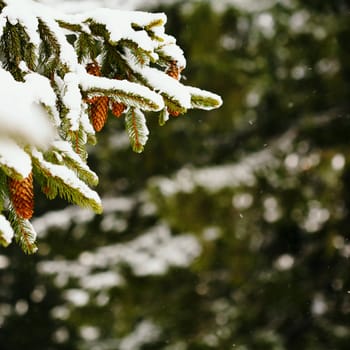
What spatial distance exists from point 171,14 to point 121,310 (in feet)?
12.0

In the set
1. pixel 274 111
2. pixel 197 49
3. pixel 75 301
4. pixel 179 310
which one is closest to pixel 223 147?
pixel 274 111

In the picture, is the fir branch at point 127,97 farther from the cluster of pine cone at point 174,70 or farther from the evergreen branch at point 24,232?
the evergreen branch at point 24,232

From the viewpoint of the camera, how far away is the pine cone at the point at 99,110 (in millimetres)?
1548

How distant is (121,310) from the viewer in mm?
6746

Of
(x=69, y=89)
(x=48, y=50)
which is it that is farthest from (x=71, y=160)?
(x=48, y=50)

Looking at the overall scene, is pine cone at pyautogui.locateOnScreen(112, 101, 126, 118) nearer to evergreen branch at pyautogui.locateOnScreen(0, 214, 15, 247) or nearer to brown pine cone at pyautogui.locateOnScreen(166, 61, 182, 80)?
brown pine cone at pyautogui.locateOnScreen(166, 61, 182, 80)

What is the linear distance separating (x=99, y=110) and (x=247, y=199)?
5105 mm

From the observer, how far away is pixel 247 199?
21.4 ft

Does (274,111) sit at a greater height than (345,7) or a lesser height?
lesser

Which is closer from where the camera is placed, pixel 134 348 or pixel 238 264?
pixel 238 264

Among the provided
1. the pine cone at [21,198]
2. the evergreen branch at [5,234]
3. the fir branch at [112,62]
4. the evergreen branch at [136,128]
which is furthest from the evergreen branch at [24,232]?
the fir branch at [112,62]

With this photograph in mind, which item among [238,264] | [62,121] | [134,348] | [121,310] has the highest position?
[62,121]

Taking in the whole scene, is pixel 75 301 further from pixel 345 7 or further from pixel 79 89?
pixel 79 89

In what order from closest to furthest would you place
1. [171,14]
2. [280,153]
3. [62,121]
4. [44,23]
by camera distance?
[62,121] → [44,23] → [280,153] → [171,14]
